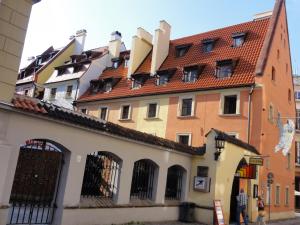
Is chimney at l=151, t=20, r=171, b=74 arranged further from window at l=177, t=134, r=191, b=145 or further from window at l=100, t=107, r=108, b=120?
window at l=177, t=134, r=191, b=145

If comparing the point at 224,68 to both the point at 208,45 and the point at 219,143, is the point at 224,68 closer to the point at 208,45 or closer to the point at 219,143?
the point at 208,45

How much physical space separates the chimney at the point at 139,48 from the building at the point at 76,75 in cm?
444

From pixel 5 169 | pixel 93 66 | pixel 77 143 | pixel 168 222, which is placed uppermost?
pixel 93 66

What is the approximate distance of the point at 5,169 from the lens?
29.9 feet

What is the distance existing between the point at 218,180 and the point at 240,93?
921cm

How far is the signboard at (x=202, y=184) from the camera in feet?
53.5

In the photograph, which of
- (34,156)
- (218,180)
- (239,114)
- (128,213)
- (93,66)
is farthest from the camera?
(93,66)

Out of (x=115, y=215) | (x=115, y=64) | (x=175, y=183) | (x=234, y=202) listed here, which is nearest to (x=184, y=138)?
(x=234, y=202)

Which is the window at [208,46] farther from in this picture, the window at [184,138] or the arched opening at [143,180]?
the arched opening at [143,180]

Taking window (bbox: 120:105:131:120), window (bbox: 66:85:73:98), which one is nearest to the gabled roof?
window (bbox: 120:105:131:120)

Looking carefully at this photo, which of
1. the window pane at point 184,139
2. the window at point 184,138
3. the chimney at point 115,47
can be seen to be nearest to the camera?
the window at point 184,138

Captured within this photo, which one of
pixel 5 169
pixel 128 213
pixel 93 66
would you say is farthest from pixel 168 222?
pixel 93 66

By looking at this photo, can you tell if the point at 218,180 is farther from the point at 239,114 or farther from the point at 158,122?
the point at 158,122

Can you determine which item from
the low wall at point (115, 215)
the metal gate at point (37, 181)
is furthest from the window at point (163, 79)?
the metal gate at point (37, 181)
